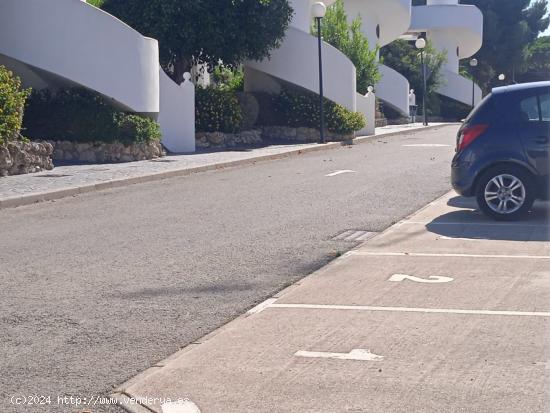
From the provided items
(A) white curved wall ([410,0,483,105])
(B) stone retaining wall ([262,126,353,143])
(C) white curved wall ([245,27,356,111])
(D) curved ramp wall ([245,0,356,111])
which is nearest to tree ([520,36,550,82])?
(A) white curved wall ([410,0,483,105])

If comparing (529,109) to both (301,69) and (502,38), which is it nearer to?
(301,69)

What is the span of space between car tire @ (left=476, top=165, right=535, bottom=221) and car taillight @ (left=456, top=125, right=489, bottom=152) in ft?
1.44

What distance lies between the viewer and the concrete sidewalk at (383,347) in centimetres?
569

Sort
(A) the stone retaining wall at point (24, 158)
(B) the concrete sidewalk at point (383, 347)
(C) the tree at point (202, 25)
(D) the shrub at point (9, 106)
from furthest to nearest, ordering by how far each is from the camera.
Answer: (C) the tree at point (202, 25), (A) the stone retaining wall at point (24, 158), (D) the shrub at point (9, 106), (B) the concrete sidewalk at point (383, 347)

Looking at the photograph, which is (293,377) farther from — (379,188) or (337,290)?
(379,188)

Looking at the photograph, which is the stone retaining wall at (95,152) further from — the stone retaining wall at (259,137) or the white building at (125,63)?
the stone retaining wall at (259,137)

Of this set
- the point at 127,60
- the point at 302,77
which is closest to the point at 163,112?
the point at 127,60

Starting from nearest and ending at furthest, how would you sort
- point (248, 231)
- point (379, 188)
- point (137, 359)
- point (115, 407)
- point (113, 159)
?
point (115, 407), point (137, 359), point (248, 231), point (379, 188), point (113, 159)

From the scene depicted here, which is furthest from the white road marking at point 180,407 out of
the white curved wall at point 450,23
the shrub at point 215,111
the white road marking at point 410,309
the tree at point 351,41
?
the white curved wall at point 450,23

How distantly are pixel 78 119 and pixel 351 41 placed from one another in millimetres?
19919

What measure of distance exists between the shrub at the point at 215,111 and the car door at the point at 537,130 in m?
17.0

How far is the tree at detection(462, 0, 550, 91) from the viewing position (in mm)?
76750

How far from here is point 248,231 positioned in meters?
12.4

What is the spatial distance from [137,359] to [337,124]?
2669 centimetres
